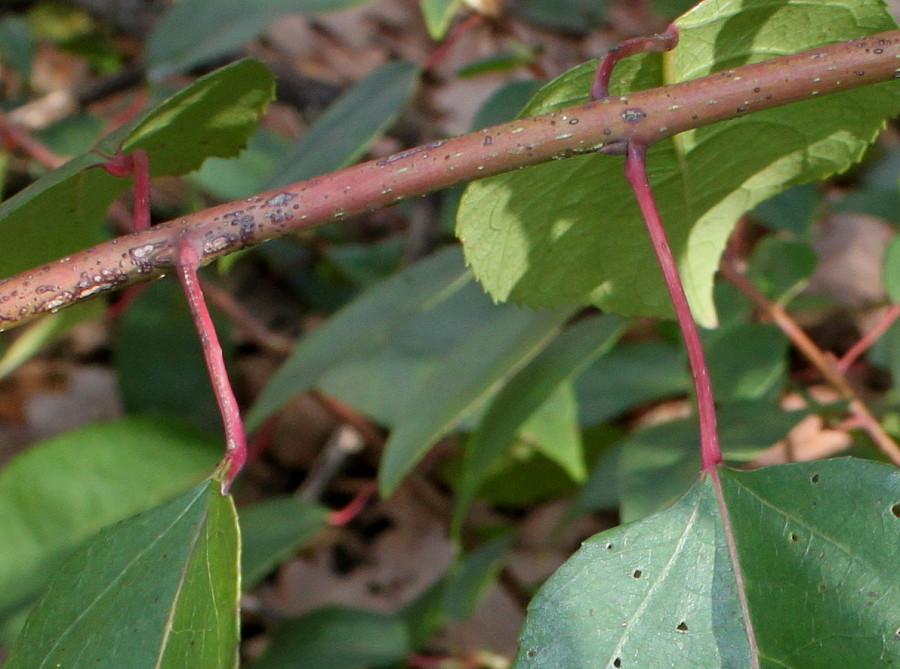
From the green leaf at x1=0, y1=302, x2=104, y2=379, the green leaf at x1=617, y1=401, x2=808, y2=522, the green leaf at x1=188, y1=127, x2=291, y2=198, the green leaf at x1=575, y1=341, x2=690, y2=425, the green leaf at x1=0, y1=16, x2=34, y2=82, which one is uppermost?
the green leaf at x1=0, y1=16, x2=34, y2=82

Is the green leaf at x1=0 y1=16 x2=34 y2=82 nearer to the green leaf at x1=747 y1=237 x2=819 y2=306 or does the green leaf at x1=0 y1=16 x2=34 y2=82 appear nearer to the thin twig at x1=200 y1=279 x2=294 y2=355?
the thin twig at x1=200 y1=279 x2=294 y2=355

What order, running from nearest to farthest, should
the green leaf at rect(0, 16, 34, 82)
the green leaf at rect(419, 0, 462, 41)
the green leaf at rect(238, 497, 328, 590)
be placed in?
the green leaf at rect(419, 0, 462, 41) < the green leaf at rect(238, 497, 328, 590) < the green leaf at rect(0, 16, 34, 82)

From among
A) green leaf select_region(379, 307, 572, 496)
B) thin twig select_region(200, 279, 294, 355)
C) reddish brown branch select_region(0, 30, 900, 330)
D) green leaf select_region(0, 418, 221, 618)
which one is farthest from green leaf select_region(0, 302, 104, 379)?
reddish brown branch select_region(0, 30, 900, 330)

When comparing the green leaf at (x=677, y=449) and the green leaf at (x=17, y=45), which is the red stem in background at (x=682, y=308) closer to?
the green leaf at (x=677, y=449)

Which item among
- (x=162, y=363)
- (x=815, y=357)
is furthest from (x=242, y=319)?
(x=815, y=357)

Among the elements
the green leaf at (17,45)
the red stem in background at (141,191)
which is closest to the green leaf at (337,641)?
the red stem in background at (141,191)
